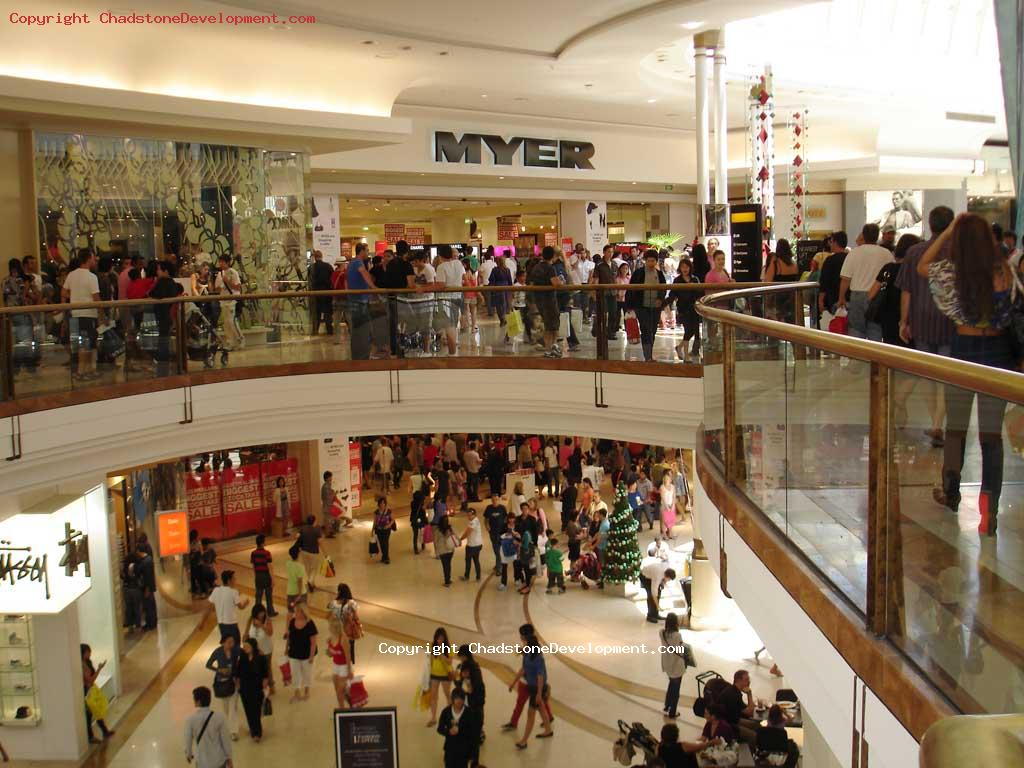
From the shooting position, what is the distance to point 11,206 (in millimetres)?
13945

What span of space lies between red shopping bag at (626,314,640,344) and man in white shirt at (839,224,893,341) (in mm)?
2956

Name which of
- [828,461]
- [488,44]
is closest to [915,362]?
[828,461]

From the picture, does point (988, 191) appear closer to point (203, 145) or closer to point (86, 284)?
point (203, 145)

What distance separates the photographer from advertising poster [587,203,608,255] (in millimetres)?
27234

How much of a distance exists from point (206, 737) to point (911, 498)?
27.9 feet

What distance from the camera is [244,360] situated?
11844 mm

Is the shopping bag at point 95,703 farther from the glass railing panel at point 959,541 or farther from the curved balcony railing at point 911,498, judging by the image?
the glass railing panel at point 959,541

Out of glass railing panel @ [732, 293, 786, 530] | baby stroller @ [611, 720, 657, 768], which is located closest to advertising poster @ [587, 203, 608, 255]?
baby stroller @ [611, 720, 657, 768]

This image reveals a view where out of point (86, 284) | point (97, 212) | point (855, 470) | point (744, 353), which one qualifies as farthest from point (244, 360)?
point (855, 470)

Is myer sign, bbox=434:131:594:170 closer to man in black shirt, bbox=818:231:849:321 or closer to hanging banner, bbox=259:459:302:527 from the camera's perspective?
hanging banner, bbox=259:459:302:527

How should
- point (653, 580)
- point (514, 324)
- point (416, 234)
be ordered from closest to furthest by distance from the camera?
point (514, 324)
point (653, 580)
point (416, 234)

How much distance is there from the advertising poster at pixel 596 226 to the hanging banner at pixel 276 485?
10.7 meters

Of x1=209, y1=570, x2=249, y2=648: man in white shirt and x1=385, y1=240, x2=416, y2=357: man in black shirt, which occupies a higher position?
x1=385, y1=240, x2=416, y2=357: man in black shirt

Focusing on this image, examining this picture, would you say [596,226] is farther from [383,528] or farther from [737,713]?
[737,713]
